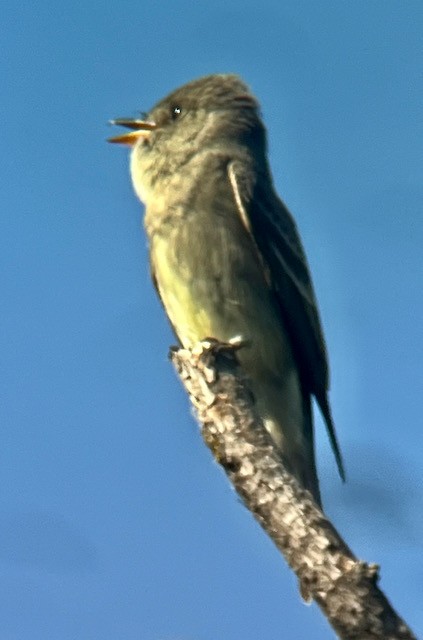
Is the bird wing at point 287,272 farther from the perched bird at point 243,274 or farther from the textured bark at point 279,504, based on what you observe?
the textured bark at point 279,504

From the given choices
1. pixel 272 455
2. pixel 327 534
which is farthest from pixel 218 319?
pixel 327 534

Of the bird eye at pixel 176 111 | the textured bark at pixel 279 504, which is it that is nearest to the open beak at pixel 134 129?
the bird eye at pixel 176 111

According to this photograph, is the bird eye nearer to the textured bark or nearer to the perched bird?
the perched bird

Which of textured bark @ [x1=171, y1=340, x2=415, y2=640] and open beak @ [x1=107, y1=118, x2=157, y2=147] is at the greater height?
open beak @ [x1=107, y1=118, x2=157, y2=147]

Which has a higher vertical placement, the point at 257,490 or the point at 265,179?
the point at 265,179

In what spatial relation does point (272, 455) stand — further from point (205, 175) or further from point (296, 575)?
point (205, 175)

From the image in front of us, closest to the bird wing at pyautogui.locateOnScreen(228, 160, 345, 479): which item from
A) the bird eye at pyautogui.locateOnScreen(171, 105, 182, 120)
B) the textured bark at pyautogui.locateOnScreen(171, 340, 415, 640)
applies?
the bird eye at pyautogui.locateOnScreen(171, 105, 182, 120)

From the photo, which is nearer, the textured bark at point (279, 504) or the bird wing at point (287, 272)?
the textured bark at point (279, 504)
